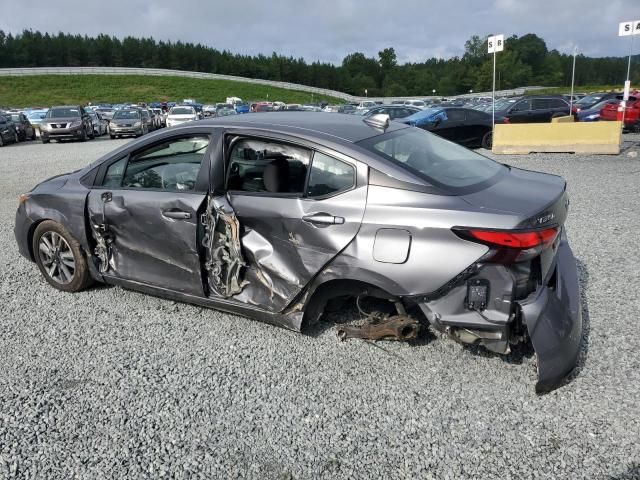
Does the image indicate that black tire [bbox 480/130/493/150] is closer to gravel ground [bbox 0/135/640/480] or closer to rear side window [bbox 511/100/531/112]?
rear side window [bbox 511/100/531/112]

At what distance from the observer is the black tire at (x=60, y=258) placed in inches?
175

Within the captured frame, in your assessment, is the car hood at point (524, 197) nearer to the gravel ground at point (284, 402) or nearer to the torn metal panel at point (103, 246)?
the gravel ground at point (284, 402)

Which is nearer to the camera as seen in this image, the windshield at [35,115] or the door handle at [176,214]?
the door handle at [176,214]

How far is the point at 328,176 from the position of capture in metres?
3.29

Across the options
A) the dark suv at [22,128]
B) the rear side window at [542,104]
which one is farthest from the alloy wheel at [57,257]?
the dark suv at [22,128]

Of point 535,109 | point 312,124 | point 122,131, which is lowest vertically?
point 122,131

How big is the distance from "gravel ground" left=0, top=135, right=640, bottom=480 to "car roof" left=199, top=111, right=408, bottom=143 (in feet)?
4.73

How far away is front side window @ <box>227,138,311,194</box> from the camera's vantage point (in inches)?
135

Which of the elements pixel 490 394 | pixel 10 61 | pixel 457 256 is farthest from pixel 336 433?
pixel 10 61

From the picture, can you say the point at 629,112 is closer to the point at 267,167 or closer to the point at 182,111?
the point at 267,167

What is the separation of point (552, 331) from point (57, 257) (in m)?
4.08

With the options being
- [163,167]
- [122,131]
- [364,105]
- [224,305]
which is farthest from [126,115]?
[224,305]

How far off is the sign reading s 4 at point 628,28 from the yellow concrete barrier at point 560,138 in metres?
4.57

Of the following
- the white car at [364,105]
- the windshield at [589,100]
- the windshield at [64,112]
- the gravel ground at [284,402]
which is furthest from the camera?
the white car at [364,105]
